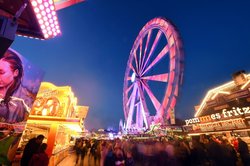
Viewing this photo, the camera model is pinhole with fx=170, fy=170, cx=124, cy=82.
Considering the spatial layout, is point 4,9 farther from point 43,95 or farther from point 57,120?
point 43,95

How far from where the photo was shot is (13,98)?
14.8 ft

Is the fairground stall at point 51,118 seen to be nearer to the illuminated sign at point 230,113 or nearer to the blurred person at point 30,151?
the blurred person at point 30,151

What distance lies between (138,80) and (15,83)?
22.4 meters

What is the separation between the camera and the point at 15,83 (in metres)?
4.57

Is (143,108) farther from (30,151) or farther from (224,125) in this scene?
(30,151)

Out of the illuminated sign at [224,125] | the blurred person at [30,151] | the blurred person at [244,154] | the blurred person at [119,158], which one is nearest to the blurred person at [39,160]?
the blurred person at [30,151]

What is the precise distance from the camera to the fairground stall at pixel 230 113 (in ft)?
28.7

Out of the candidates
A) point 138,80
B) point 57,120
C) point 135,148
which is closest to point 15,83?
point 135,148

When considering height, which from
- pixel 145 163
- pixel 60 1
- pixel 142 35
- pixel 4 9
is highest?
pixel 142 35

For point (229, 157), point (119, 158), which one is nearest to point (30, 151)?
point (119, 158)

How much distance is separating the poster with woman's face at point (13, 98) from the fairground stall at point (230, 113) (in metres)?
Answer: 9.38

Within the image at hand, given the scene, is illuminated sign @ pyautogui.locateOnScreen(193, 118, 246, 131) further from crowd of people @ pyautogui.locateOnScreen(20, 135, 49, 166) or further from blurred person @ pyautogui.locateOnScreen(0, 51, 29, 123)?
blurred person @ pyautogui.locateOnScreen(0, 51, 29, 123)

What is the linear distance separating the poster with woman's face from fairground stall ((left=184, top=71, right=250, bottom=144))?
938 cm

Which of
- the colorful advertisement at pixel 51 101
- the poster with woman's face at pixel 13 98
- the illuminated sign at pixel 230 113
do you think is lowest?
the poster with woman's face at pixel 13 98
